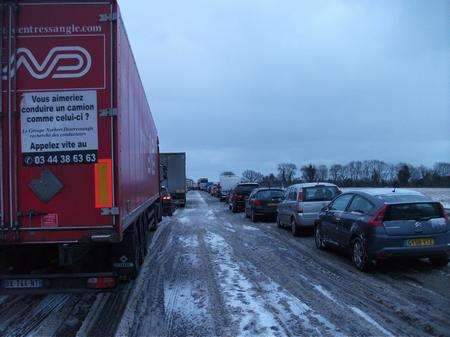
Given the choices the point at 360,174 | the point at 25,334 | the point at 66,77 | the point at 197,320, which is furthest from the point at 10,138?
the point at 360,174

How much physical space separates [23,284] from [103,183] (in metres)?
1.64

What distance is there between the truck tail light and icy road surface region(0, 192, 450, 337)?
153 centimetres

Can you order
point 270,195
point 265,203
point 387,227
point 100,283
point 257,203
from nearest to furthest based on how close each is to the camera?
point 100,283 → point 387,227 → point 265,203 → point 257,203 → point 270,195

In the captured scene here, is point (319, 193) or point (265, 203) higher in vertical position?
point (319, 193)

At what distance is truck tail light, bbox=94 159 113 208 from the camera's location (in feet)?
22.9

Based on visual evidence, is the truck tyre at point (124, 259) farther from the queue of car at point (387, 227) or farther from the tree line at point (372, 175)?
the tree line at point (372, 175)

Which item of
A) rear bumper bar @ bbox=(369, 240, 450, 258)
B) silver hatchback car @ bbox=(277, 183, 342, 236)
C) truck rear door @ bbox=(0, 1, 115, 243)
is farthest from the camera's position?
silver hatchback car @ bbox=(277, 183, 342, 236)

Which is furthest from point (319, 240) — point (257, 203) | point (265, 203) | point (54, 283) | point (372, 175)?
point (372, 175)

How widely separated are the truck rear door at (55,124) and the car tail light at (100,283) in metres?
0.62

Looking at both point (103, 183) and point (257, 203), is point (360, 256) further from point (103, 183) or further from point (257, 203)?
point (257, 203)

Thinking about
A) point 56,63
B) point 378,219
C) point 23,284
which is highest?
point 56,63

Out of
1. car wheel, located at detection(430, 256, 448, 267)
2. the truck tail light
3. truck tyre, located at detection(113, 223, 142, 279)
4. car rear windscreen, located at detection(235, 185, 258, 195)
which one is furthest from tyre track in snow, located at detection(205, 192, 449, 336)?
car rear windscreen, located at detection(235, 185, 258, 195)

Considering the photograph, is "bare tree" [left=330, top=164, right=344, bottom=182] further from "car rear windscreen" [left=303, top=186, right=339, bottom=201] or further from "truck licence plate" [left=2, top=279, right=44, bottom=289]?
"truck licence plate" [left=2, top=279, right=44, bottom=289]

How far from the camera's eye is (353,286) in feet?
Result: 29.8
